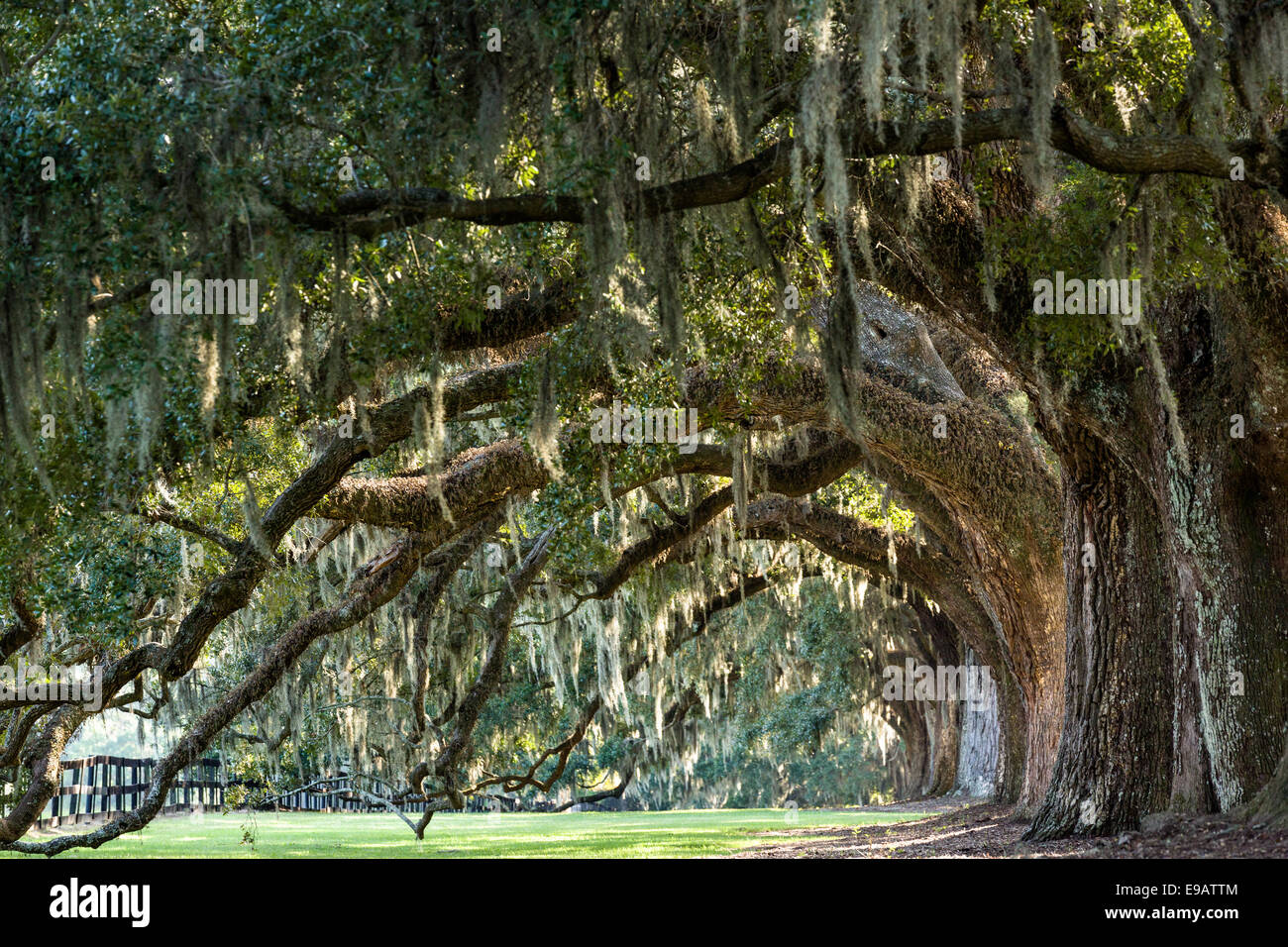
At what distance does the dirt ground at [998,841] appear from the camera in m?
6.94

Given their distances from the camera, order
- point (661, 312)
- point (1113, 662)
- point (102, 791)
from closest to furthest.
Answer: point (661, 312) < point (1113, 662) < point (102, 791)

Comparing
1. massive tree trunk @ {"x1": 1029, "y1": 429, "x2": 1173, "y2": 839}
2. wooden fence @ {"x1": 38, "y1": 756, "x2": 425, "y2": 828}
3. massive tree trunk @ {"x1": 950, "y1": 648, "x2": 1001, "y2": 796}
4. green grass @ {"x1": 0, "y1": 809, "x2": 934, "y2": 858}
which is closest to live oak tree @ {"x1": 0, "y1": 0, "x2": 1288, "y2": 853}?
massive tree trunk @ {"x1": 1029, "y1": 429, "x2": 1173, "y2": 839}

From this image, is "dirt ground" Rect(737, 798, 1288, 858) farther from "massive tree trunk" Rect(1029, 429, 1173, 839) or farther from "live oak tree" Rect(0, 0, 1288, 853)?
"massive tree trunk" Rect(1029, 429, 1173, 839)

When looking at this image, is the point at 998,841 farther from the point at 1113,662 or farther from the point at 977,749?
the point at 977,749

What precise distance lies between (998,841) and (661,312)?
17.2 ft

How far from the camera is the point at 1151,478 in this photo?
863 centimetres

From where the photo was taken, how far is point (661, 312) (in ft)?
25.3

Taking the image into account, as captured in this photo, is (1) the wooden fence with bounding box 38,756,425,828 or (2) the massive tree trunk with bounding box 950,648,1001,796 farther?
(1) the wooden fence with bounding box 38,756,425,828

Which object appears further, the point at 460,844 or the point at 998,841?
the point at 460,844

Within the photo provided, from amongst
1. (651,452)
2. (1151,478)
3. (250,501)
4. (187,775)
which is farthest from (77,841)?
(187,775)

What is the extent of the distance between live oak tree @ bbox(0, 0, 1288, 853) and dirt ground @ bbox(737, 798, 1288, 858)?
342 millimetres

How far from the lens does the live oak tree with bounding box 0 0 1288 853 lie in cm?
639

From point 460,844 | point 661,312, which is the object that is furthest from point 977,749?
point 661,312
